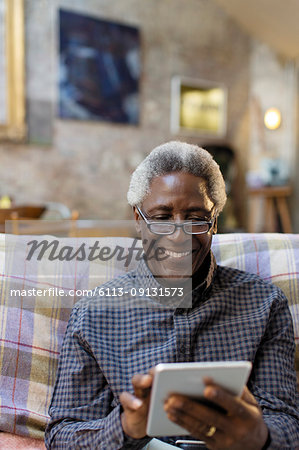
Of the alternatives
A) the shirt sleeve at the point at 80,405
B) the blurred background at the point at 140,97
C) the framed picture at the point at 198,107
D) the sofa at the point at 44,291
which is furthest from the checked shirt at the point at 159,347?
the framed picture at the point at 198,107

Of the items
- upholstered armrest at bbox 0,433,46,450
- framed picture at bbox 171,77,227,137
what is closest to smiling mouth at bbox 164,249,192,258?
upholstered armrest at bbox 0,433,46,450

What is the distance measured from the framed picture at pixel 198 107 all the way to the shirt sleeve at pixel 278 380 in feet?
16.4

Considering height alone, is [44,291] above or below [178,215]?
below

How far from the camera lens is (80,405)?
978mm

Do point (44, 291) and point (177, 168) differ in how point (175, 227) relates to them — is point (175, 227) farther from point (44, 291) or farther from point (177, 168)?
point (44, 291)

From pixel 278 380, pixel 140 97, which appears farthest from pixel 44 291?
pixel 140 97

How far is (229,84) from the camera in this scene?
20.5ft

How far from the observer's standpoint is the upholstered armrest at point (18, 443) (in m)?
1.10

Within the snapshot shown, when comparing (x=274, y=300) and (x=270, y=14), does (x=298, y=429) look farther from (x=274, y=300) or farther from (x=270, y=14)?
(x=270, y=14)

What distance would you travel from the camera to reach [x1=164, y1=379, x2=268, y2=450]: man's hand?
2.31 ft

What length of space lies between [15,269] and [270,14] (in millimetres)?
5629

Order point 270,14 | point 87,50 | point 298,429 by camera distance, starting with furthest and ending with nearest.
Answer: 1. point 270,14
2. point 87,50
3. point 298,429

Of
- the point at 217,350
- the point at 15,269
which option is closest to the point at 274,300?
the point at 217,350

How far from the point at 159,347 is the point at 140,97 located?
16.0ft
